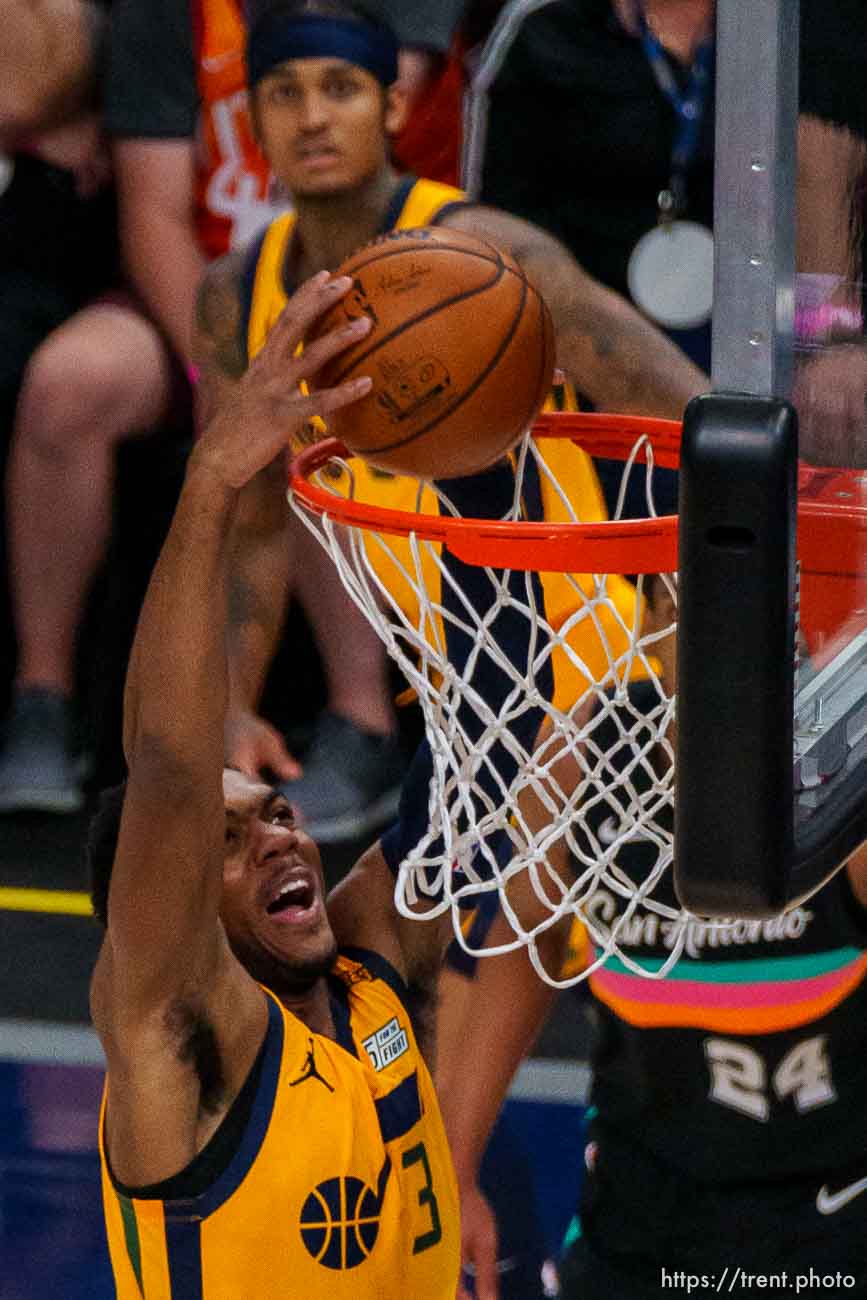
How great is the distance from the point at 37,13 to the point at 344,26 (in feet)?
4.88

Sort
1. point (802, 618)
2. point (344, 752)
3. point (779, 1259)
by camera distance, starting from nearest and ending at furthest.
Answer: point (802, 618) < point (779, 1259) < point (344, 752)

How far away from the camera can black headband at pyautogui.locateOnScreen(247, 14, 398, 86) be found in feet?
12.2

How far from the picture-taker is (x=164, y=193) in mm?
4879

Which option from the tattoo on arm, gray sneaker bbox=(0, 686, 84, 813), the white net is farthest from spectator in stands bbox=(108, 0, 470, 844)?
the white net

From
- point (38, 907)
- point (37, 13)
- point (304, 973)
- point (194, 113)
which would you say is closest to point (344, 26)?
point (194, 113)

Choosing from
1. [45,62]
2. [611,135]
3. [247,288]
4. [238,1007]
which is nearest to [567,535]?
[238,1007]

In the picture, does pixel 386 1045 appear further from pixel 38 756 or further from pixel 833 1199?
pixel 38 756

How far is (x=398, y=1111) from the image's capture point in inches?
102

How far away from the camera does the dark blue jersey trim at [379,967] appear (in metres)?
2.75

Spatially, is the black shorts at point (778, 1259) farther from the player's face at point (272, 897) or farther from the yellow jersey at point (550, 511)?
the yellow jersey at point (550, 511)

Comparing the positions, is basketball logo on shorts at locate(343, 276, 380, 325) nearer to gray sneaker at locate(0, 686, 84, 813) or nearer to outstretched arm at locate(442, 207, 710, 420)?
outstretched arm at locate(442, 207, 710, 420)

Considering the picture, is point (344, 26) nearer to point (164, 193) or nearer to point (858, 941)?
point (164, 193)

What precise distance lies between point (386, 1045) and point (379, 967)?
0.14m

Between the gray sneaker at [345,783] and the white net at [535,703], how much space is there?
1.52 m
